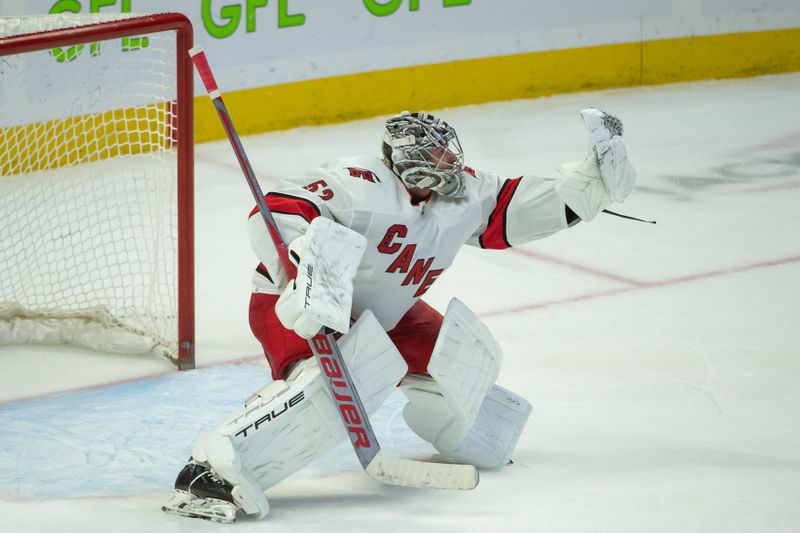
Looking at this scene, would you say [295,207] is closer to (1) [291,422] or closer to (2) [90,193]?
(1) [291,422]

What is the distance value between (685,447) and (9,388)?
1.77m

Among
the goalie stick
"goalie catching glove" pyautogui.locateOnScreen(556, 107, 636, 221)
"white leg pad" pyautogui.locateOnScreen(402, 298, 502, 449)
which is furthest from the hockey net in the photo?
"goalie catching glove" pyautogui.locateOnScreen(556, 107, 636, 221)

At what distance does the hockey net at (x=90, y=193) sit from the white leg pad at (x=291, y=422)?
3.75ft

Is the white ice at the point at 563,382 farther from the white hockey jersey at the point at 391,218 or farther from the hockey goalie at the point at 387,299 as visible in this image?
the white hockey jersey at the point at 391,218

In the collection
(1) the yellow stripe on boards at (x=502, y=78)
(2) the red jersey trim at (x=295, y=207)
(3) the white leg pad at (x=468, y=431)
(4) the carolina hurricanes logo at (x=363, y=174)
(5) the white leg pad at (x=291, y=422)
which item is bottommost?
(5) the white leg pad at (x=291, y=422)

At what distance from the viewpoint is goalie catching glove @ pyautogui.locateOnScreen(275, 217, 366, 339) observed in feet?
8.51

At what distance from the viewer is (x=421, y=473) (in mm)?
3004

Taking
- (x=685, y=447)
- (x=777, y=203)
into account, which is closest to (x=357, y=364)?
(x=685, y=447)

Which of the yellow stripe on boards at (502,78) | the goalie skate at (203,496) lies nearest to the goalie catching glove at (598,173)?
the goalie skate at (203,496)

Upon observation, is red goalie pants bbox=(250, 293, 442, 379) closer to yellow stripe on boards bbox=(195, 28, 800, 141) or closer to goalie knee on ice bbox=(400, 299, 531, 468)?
goalie knee on ice bbox=(400, 299, 531, 468)

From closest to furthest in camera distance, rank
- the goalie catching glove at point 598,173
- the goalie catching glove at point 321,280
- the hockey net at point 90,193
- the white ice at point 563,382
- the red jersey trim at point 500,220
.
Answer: the goalie catching glove at point 321,280 → the white ice at point 563,382 → the goalie catching glove at point 598,173 → the red jersey trim at point 500,220 → the hockey net at point 90,193

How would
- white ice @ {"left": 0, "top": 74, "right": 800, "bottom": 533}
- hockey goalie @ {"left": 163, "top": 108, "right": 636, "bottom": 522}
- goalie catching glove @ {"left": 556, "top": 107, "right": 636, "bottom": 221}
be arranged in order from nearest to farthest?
hockey goalie @ {"left": 163, "top": 108, "right": 636, "bottom": 522} < white ice @ {"left": 0, "top": 74, "right": 800, "bottom": 533} < goalie catching glove @ {"left": 556, "top": 107, "right": 636, "bottom": 221}

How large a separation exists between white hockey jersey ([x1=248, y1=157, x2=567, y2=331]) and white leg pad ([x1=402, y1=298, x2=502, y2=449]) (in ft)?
0.38

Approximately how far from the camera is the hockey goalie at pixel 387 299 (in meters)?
2.80
